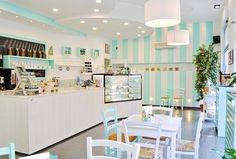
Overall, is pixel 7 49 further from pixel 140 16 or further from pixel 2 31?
pixel 140 16

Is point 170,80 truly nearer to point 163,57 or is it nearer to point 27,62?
point 163,57

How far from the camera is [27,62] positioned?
6.22 metres

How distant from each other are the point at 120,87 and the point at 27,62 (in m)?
2.92

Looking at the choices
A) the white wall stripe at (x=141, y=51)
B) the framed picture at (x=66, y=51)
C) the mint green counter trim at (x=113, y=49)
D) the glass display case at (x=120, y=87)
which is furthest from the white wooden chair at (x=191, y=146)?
the mint green counter trim at (x=113, y=49)

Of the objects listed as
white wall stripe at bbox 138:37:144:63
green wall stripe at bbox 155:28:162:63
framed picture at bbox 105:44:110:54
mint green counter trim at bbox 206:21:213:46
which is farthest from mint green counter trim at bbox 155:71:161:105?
framed picture at bbox 105:44:110:54

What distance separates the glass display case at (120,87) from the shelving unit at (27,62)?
1613mm

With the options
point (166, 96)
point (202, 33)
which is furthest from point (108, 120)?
point (202, 33)

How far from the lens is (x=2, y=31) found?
18.4 ft

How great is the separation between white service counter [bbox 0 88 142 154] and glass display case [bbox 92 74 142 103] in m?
1.30

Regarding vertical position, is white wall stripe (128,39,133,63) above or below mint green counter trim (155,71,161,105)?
above

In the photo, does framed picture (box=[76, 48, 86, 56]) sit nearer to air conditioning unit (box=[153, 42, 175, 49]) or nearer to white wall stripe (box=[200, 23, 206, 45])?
air conditioning unit (box=[153, 42, 175, 49])

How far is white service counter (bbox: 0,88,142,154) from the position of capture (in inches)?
150

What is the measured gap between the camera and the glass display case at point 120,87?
21.6 feet

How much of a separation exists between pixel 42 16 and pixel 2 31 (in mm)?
1100
